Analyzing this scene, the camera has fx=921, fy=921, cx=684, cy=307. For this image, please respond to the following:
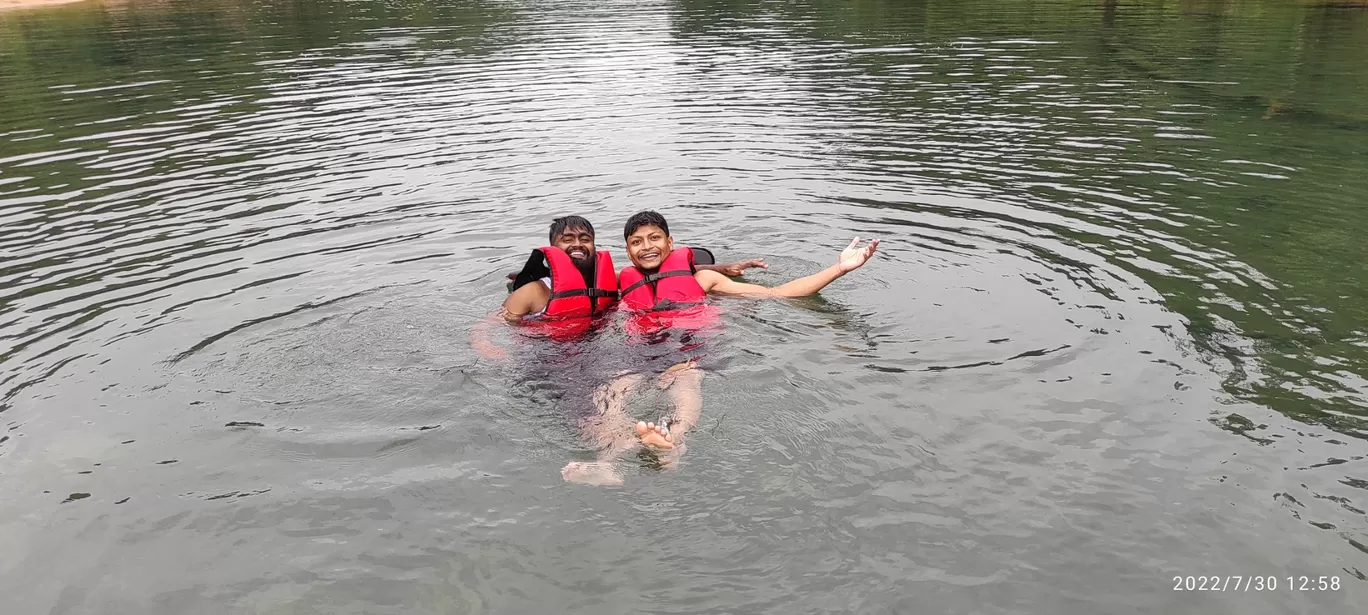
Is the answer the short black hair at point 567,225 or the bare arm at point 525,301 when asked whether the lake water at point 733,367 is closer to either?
the bare arm at point 525,301

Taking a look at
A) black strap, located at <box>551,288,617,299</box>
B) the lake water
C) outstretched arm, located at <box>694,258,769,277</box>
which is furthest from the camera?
outstretched arm, located at <box>694,258,769,277</box>

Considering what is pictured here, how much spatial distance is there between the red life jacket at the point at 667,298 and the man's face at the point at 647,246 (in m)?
0.08

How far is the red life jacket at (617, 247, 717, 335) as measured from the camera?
29.5ft

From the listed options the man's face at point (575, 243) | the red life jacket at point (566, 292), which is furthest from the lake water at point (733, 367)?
the man's face at point (575, 243)

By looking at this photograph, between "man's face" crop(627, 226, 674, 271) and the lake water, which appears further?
"man's face" crop(627, 226, 674, 271)

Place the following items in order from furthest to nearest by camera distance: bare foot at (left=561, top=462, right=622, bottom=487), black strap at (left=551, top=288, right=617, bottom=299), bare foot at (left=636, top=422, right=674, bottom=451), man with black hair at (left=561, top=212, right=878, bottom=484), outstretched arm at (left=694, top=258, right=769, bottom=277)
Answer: outstretched arm at (left=694, top=258, right=769, bottom=277), black strap at (left=551, top=288, right=617, bottom=299), man with black hair at (left=561, top=212, right=878, bottom=484), bare foot at (left=636, top=422, right=674, bottom=451), bare foot at (left=561, top=462, right=622, bottom=487)

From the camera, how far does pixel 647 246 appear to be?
31.3 feet

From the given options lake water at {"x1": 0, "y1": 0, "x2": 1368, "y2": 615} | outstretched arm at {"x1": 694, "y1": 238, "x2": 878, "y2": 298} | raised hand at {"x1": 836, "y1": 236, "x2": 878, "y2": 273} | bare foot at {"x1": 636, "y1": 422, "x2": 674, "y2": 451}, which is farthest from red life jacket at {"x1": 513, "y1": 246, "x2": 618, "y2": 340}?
bare foot at {"x1": 636, "y1": 422, "x2": 674, "y2": 451}

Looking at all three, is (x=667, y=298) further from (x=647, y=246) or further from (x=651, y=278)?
(x=647, y=246)

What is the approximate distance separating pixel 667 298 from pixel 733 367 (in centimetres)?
150

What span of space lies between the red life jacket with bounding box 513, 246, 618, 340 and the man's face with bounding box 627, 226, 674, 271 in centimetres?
32

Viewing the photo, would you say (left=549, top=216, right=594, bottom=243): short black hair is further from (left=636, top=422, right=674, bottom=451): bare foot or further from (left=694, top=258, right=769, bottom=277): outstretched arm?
(left=636, top=422, right=674, bottom=451): bare foot

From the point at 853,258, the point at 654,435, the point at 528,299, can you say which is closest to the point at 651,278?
the point at 528,299

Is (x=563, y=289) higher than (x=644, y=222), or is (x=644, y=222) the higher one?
(x=644, y=222)
